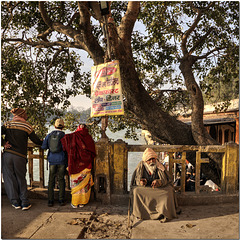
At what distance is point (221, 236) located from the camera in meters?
3.61

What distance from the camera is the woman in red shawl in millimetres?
4693

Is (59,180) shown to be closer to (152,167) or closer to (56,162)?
(56,162)

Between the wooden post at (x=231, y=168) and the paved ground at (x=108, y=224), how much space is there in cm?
35

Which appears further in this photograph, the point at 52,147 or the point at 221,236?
the point at 52,147

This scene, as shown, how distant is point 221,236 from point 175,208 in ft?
3.24

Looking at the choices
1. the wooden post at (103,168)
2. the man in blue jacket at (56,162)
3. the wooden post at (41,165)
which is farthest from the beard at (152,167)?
the wooden post at (41,165)

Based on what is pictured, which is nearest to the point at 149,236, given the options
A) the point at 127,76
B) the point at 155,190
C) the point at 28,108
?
the point at 155,190

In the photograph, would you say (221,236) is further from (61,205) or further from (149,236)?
(61,205)

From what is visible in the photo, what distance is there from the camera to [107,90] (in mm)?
4781

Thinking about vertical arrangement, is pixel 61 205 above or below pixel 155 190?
below

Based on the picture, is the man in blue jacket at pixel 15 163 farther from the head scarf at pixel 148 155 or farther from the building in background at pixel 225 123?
the building in background at pixel 225 123

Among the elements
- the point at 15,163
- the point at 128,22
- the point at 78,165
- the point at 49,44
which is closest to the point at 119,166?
the point at 78,165

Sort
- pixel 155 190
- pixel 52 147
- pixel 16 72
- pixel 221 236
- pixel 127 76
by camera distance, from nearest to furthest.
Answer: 1. pixel 221 236
2. pixel 155 190
3. pixel 52 147
4. pixel 127 76
5. pixel 16 72

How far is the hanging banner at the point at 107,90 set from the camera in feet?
15.4
